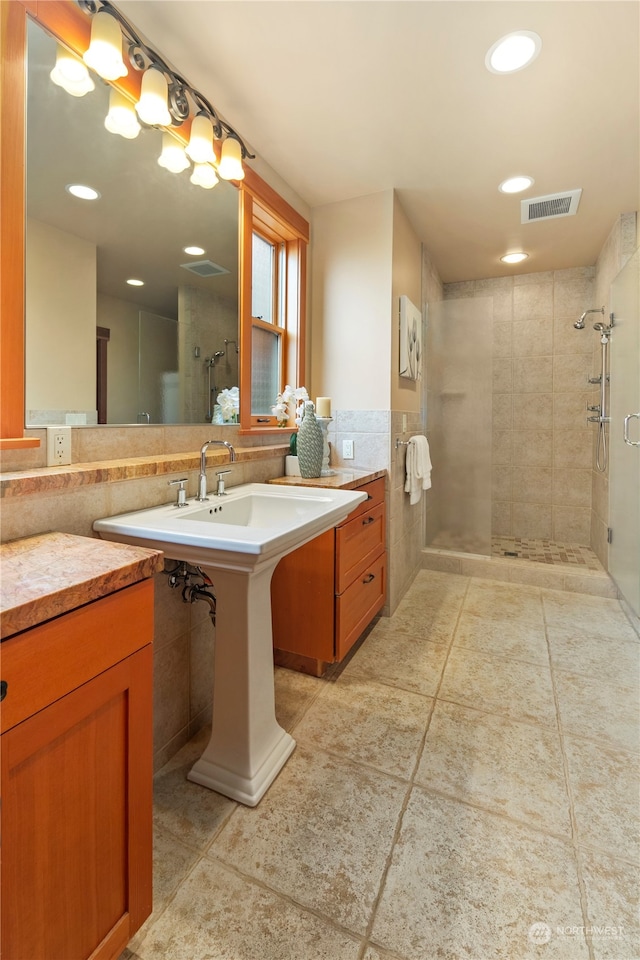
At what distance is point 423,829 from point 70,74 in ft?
7.65

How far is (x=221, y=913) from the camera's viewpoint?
0.99 meters

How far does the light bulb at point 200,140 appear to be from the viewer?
1.63m

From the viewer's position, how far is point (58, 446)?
1203mm

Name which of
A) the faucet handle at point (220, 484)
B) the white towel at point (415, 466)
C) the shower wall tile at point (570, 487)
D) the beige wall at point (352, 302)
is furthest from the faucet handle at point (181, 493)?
the shower wall tile at point (570, 487)

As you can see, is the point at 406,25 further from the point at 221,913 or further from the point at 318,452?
the point at 221,913

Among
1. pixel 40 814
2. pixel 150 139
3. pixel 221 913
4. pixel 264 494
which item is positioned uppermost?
pixel 150 139

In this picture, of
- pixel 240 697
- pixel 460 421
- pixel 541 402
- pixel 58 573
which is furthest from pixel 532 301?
pixel 58 573

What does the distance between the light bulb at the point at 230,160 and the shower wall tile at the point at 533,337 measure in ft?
9.56

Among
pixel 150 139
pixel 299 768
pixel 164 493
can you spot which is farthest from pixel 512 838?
pixel 150 139

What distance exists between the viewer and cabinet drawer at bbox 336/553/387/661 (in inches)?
73.4

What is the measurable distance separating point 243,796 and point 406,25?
2502mm

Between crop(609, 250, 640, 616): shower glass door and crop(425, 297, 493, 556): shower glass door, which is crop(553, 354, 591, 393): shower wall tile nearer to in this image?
crop(609, 250, 640, 616): shower glass door

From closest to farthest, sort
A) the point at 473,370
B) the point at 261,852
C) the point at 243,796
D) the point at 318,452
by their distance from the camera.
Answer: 1. the point at 261,852
2. the point at 243,796
3. the point at 318,452
4. the point at 473,370

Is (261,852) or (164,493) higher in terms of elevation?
(164,493)
